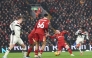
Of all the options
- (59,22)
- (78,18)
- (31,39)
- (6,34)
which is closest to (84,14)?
(78,18)

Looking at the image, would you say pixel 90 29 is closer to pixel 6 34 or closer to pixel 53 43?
pixel 53 43

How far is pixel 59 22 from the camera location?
41.0 meters

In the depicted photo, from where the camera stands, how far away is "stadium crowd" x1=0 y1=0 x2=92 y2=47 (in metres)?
37.8

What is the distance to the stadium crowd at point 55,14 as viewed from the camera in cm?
3780

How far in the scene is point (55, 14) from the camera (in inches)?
1759

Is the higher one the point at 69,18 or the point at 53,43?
the point at 69,18

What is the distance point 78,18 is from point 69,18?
Answer: 1.14m

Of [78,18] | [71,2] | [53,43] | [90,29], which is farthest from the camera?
[71,2]

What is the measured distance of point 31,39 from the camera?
19109 mm

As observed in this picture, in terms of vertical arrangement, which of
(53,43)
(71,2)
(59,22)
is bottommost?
(53,43)

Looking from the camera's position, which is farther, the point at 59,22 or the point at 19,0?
the point at 19,0

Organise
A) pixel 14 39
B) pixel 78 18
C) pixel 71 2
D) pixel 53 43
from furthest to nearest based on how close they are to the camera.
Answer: pixel 71 2 → pixel 78 18 → pixel 53 43 → pixel 14 39

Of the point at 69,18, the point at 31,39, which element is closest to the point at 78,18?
the point at 69,18

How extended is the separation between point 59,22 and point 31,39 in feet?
72.4
